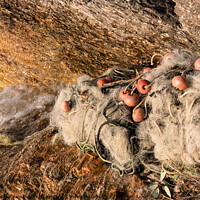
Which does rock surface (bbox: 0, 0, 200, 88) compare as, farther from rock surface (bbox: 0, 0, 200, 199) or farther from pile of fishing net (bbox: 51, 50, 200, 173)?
pile of fishing net (bbox: 51, 50, 200, 173)

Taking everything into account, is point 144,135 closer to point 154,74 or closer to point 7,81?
point 154,74

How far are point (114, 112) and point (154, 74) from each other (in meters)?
0.50

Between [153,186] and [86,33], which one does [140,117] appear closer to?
[153,186]

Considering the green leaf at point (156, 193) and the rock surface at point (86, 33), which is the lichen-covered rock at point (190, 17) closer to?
the rock surface at point (86, 33)

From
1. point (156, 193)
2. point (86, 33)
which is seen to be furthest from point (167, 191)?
point (86, 33)

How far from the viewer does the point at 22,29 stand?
9.67ft

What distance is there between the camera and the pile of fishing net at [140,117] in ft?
4.72

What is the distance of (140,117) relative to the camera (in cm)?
166

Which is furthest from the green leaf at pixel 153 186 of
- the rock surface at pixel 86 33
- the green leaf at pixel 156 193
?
the rock surface at pixel 86 33

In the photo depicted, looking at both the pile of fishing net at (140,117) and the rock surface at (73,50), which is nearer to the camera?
the pile of fishing net at (140,117)

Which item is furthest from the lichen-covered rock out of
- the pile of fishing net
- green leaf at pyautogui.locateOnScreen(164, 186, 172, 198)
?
green leaf at pyautogui.locateOnScreen(164, 186, 172, 198)

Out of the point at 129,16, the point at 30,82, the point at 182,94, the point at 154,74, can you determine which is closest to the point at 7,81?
the point at 30,82

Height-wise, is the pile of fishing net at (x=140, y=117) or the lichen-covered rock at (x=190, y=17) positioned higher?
the lichen-covered rock at (x=190, y=17)

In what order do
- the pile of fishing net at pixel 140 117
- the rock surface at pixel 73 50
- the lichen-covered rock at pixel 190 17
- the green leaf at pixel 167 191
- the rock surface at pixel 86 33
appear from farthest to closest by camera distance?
the rock surface at pixel 86 33 < the lichen-covered rock at pixel 190 17 < the rock surface at pixel 73 50 < the green leaf at pixel 167 191 < the pile of fishing net at pixel 140 117
